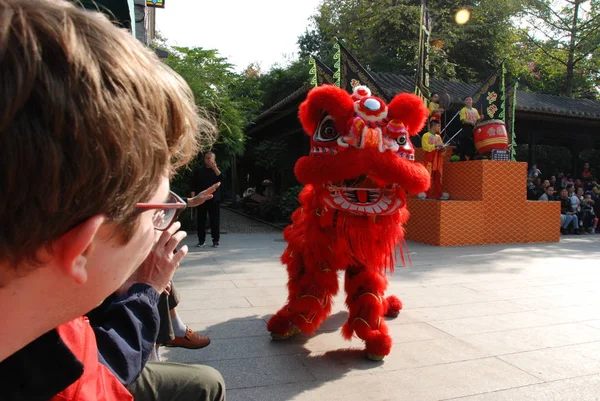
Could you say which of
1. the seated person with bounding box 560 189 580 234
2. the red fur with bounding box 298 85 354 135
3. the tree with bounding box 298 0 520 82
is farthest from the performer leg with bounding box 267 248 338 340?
the tree with bounding box 298 0 520 82

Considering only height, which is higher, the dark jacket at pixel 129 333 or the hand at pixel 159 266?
the hand at pixel 159 266

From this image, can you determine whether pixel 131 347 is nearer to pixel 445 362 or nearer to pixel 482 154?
pixel 445 362

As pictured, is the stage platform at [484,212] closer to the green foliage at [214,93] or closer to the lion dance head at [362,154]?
the green foliage at [214,93]

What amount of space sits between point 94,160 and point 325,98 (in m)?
2.47

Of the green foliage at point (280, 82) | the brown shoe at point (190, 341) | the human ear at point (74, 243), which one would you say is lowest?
the brown shoe at point (190, 341)

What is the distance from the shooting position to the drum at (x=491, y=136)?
27.6ft

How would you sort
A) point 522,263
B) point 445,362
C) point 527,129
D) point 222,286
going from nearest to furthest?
point 445,362 < point 222,286 < point 522,263 < point 527,129

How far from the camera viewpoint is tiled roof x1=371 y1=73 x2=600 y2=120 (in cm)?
1008

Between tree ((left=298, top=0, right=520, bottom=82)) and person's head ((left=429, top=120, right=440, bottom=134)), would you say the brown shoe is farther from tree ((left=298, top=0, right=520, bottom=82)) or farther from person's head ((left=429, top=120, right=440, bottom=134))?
tree ((left=298, top=0, right=520, bottom=82))

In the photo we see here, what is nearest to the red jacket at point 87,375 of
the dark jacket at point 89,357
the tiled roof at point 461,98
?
the dark jacket at point 89,357

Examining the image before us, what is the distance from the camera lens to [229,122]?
31.9 feet

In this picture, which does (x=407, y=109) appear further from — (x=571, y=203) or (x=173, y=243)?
(x=571, y=203)

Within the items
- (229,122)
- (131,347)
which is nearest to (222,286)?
(131,347)

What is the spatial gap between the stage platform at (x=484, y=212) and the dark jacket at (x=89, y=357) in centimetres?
731
